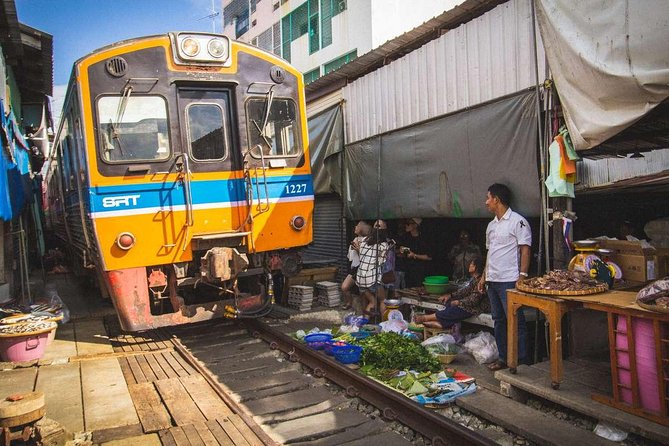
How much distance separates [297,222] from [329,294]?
2191 mm

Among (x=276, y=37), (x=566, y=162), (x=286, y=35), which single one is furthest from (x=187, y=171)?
(x=276, y=37)

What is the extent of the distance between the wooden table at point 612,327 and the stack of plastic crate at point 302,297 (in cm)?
438

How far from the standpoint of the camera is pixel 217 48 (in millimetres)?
6277

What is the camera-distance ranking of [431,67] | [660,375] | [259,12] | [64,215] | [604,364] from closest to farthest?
[660,375]
[604,364]
[431,67]
[64,215]
[259,12]

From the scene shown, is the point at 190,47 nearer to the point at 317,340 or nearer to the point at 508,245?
the point at 317,340

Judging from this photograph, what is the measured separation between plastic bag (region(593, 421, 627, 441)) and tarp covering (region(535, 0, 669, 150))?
2.19 metres

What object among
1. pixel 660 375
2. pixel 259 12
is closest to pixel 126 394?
pixel 660 375

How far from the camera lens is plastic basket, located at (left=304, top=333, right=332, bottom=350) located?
227 inches

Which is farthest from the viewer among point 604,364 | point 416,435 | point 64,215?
point 64,215

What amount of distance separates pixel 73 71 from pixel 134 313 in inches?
116

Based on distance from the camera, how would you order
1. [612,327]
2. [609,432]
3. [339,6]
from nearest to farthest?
[609,432] → [612,327] → [339,6]

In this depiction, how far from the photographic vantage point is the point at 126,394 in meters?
4.68

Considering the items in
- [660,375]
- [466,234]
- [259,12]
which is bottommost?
[660,375]

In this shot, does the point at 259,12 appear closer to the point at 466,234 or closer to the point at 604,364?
the point at 466,234
